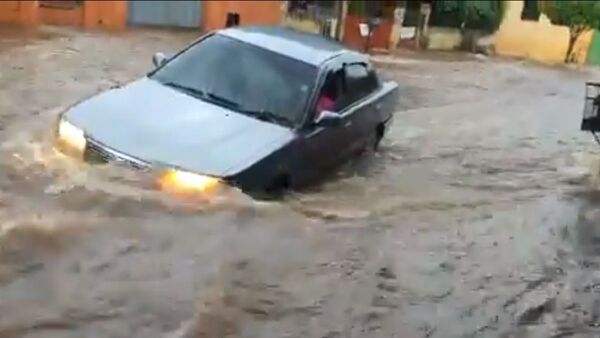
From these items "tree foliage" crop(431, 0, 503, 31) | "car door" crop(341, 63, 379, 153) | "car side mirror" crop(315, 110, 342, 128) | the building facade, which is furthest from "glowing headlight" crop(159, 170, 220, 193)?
"tree foliage" crop(431, 0, 503, 31)

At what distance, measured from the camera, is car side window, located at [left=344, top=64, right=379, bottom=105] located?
1038 centimetres

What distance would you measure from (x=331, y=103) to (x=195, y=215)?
7.12 feet

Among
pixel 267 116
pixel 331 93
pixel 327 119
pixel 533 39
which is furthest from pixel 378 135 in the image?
pixel 533 39

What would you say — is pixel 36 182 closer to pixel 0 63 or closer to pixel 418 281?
pixel 418 281

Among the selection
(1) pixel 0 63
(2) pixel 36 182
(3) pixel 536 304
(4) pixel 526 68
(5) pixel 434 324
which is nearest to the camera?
(5) pixel 434 324

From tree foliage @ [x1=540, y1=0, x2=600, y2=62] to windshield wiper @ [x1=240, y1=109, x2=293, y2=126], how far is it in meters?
18.3

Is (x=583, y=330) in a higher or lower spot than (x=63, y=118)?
lower

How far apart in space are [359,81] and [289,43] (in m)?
1.01

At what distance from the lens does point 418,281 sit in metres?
7.70

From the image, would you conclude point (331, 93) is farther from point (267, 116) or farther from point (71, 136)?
point (71, 136)

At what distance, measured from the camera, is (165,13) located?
23.0 metres

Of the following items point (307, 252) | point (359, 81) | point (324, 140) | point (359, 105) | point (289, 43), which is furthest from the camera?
point (359, 81)

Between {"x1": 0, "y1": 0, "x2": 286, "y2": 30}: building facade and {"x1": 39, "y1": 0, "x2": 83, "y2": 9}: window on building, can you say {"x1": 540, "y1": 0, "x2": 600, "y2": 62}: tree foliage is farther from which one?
{"x1": 39, "y1": 0, "x2": 83, "y2": 9}: window on building

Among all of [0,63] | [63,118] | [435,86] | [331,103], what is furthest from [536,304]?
[435,86]
